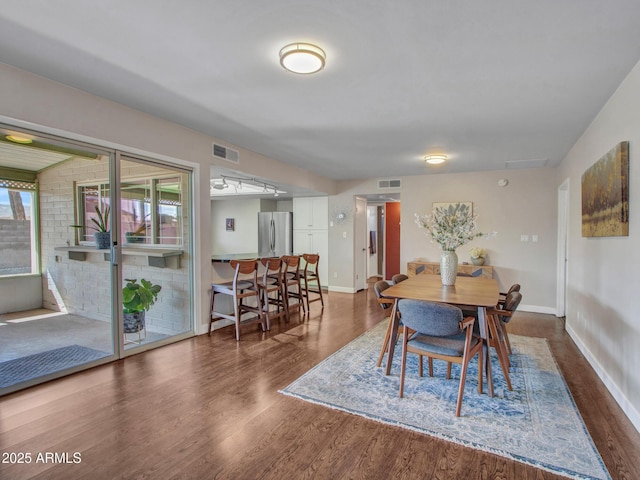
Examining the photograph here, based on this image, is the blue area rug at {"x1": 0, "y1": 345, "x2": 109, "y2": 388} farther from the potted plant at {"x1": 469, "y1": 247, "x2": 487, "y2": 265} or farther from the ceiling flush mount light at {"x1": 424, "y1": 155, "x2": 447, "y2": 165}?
the potted plant at {"x1": 469, "y1": 247, "x2": 487, "y2": 265}

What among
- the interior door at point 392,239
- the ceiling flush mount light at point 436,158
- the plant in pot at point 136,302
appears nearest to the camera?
the plant in pot at point 136,302

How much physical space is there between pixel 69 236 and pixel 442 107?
360 cm

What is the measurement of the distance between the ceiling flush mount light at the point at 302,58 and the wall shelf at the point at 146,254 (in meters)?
2.43

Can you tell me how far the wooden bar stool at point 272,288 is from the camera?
4371 millimetres

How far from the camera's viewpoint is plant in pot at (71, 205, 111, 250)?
319 cm

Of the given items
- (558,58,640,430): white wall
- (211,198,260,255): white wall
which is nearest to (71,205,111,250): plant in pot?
(558,58,640,430): white wall

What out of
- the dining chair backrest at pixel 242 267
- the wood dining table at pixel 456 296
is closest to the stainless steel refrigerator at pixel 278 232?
the dining chair backrest at pixel 242 267

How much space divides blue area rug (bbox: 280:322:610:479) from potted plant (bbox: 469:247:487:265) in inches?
97.2

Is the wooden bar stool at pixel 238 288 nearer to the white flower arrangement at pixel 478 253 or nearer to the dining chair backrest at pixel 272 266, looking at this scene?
the dining chair backrest at pixel 272 266

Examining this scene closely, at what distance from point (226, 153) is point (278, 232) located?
12.2 feet

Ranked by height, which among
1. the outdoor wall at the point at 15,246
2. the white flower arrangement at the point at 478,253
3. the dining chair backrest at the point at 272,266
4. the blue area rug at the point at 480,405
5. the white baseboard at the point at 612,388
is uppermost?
the outdoor wall at the point at 15,246

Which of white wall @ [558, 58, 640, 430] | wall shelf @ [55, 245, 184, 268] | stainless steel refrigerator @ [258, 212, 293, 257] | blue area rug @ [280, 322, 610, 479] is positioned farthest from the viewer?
stainless steel refrigerator @ [258, 212, 293, 257]

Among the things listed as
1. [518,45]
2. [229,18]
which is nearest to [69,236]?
[229,18]

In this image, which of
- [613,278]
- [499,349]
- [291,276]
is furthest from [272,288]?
[613,278]
